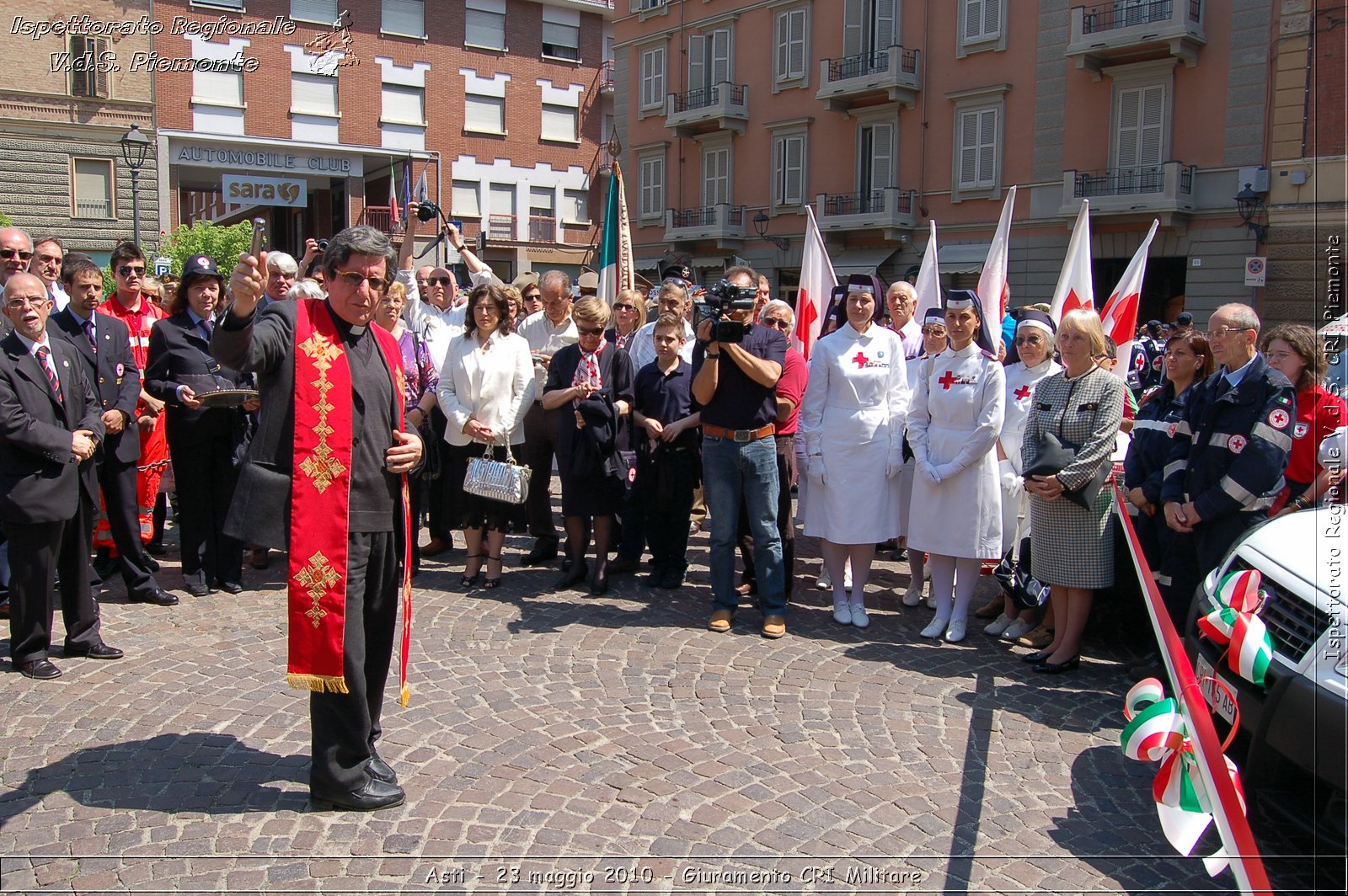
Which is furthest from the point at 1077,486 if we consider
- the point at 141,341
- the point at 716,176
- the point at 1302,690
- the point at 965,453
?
the point at 716,176

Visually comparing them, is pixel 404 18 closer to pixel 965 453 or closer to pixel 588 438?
pixel 588 438

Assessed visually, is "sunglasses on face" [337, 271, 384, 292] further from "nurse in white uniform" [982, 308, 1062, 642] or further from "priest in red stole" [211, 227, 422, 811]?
"nurse in white uniform" [982, 308, 1062, 642]

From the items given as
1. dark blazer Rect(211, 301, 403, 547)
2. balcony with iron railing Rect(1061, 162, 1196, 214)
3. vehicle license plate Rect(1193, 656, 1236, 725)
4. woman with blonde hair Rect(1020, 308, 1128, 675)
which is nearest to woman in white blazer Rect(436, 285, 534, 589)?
dark blazer Rect(211, 301, 403, 547)

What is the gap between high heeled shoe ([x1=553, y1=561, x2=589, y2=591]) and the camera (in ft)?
22.8

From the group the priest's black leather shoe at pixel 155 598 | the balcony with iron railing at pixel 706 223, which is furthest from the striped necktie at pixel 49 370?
the balcony with iron railing at pixel 706 223

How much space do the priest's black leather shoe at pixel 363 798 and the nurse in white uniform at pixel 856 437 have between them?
3315 millimetres

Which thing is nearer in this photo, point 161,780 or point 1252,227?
point 161,780

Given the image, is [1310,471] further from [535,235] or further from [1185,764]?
[535,235]

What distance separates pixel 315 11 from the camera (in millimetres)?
A: 34750

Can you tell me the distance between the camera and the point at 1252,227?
21578 mm

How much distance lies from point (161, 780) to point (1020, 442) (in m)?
5.09

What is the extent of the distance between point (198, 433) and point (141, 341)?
1.18 meters

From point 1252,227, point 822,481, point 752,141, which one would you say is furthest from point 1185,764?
point 752,141

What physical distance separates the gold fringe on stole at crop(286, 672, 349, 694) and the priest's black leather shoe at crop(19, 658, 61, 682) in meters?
2.27
